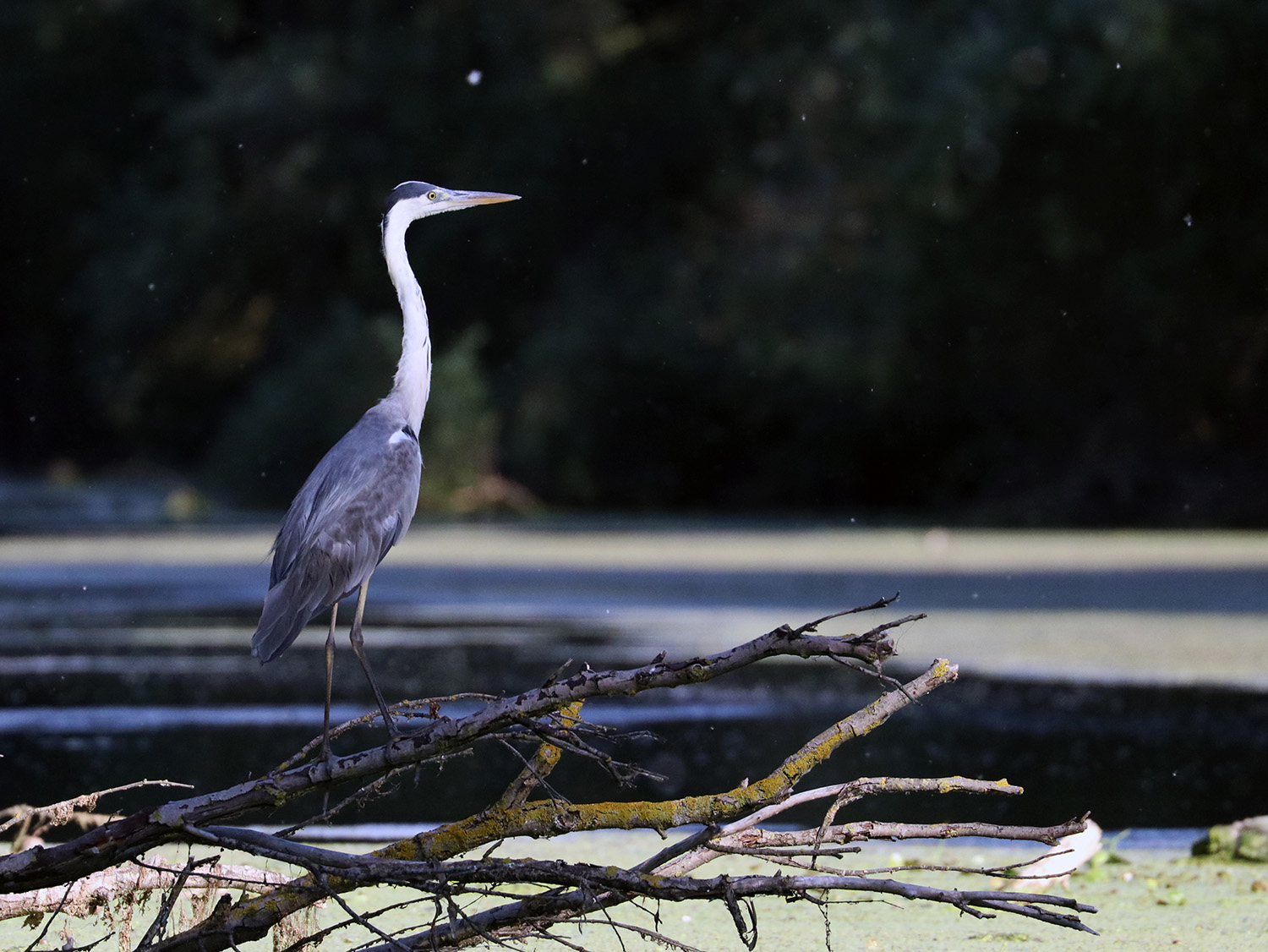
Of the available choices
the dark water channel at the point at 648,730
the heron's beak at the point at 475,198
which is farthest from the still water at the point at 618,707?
the heron's beak at the point at 475,198

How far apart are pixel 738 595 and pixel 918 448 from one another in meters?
14.0

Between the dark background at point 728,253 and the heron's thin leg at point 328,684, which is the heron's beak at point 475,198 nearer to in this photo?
the heron's thin leg at point 328,684

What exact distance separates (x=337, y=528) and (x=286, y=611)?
239 millimetres

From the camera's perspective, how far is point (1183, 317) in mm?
23688

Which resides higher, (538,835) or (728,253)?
(728,253)

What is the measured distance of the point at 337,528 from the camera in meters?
4.25

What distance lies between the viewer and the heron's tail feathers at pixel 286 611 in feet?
13.1

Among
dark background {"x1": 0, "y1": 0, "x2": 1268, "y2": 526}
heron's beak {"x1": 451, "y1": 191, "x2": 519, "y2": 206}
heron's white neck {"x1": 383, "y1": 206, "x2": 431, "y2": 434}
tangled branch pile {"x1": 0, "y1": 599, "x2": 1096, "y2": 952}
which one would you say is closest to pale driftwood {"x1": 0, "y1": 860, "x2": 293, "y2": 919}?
tangled branch pile {"x1": 0, "y1": 599, "x2": 1096, "y2": 952}

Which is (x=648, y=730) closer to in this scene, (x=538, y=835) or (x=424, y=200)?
(x=424, y=200)

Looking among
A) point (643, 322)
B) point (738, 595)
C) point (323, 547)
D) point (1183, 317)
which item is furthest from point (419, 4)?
point (323, 547)

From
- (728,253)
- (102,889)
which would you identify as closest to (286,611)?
(102,889)

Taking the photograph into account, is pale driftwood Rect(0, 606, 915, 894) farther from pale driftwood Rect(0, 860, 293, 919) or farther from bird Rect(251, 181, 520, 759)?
bird Rect(251, 181, 520, 759)

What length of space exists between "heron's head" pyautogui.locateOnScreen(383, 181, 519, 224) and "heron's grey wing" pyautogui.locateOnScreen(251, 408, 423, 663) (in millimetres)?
762

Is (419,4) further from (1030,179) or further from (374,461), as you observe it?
(374,461)
